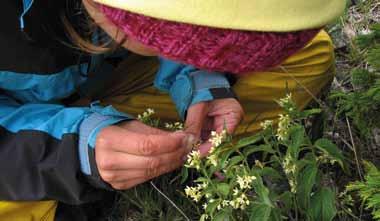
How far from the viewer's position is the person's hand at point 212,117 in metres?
1.81

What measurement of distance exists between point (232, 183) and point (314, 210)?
0.19 m

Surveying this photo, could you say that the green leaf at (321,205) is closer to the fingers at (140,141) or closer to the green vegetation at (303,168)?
the green vegetation at (303,168)

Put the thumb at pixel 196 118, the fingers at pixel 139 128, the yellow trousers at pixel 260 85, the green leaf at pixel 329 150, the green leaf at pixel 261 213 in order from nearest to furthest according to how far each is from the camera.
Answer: the green leaf at pixel 261 213 < the green leaf at pixel 329 150 < the fingers at pixel 139 128 < the thumb at pixel 196 118 < the yellow trousers at pixel 260 85

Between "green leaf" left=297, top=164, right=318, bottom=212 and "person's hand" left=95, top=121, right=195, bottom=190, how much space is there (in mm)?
304

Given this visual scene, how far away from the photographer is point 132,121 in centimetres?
173

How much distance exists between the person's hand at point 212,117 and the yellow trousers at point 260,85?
301 mm

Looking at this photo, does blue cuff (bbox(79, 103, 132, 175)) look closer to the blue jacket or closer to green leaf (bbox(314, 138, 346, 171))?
the blue jacket

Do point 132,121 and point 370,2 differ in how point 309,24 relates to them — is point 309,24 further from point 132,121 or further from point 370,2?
point 370,2

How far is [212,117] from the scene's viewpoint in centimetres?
190

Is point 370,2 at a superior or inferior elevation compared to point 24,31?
superior

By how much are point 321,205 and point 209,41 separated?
0.46 meters

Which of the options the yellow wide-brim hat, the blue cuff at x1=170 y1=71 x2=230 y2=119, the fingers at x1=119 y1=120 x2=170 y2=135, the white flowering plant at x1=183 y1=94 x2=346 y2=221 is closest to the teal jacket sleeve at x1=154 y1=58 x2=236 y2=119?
the blue cuff at x1=170 y1=71 x2=230 y2=119

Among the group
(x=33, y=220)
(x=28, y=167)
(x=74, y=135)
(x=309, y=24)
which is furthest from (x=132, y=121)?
(x=309, y=24)

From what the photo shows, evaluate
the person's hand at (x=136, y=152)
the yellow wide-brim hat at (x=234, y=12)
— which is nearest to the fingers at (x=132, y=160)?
the person's hand at (x=136, y=152)
